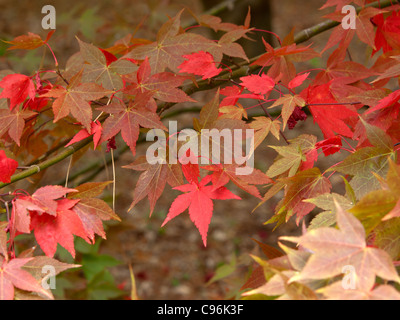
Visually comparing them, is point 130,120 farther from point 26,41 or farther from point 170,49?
point 26,41

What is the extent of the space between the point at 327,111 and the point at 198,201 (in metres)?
0.34

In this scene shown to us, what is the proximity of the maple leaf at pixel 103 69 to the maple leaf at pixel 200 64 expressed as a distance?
12cm

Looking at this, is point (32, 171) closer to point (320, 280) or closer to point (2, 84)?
point (2, 84)

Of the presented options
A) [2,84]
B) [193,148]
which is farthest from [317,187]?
[2,84]

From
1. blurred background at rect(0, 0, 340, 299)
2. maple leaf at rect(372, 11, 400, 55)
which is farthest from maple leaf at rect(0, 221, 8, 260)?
blurred background at rect(0, 0, 340, 299)

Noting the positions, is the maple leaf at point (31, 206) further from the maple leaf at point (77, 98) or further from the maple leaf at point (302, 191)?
the maple leaf at point (302, 191)

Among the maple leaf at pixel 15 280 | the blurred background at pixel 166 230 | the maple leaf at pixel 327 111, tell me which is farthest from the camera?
the blurred background at pixel 166 230

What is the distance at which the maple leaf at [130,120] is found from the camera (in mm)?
874

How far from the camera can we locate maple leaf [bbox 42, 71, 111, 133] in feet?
2.89

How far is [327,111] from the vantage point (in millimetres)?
901

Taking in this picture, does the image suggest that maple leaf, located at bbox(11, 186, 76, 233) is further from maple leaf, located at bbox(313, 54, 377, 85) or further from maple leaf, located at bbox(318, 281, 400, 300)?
maple leaf, located at bbox(313, 54, 377, 85)

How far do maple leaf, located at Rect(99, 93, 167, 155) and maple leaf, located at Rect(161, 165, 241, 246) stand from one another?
13 centimetres

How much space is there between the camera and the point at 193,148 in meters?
0.86

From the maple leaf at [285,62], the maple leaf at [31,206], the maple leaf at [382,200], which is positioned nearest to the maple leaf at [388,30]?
the maple leaf at [285,62]
